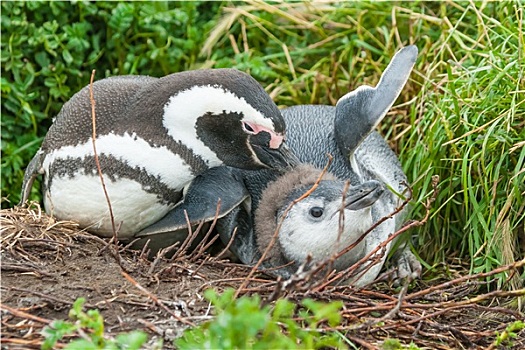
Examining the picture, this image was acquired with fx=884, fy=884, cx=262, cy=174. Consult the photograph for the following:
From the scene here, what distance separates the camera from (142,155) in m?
3.10

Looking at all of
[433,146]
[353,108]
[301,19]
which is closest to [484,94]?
[433,146]

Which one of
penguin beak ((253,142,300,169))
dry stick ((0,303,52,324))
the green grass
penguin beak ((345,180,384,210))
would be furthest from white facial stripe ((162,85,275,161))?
dry stick ((0,303,52,324))

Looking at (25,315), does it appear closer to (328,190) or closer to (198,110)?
(198,110)

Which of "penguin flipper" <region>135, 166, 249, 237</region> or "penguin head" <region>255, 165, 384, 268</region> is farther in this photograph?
"penguin flipper" <region>135, 166, 249, 237</region>

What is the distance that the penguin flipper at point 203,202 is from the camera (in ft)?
10.4

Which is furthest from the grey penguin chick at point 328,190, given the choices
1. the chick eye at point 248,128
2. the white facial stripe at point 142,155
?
the chick eye at point 248,128

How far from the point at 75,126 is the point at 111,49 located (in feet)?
4.91

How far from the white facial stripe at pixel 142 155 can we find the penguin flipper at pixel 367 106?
0.67 m

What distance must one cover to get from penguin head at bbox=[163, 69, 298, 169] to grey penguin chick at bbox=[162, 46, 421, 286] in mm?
129

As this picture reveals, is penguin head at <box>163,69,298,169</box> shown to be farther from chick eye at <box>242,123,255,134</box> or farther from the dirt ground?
the dirt ground

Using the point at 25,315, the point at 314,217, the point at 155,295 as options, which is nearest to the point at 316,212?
the point at 314,217

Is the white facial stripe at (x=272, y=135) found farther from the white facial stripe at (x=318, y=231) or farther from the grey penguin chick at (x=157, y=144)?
the white facial stripe at (x=318, y=231)

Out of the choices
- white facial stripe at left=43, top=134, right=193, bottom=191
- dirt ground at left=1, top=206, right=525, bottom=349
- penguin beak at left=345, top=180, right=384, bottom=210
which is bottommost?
dirt ground at left=1, top=206, right=525, bottom=349

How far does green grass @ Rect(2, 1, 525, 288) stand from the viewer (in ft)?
11.1
